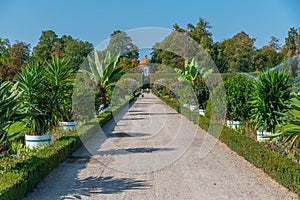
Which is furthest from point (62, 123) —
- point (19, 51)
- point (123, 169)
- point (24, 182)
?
point (19, 51)

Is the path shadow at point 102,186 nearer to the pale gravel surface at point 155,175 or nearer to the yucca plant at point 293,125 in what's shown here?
the pale gravel surface at point 155,175

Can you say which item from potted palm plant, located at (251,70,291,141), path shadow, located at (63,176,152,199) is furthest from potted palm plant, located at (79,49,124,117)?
path shadow, located at (63,176,152,199)

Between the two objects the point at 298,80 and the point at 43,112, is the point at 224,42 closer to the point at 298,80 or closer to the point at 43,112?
the point at 298,80

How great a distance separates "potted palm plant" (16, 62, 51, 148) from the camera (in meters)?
7.65

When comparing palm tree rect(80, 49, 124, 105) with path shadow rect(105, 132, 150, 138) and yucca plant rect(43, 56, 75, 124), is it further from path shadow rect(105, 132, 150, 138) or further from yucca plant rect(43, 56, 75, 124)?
yucca plant rect(43, 56, 75, 124)

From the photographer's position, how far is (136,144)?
9.67 metres

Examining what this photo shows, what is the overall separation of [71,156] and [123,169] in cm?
174

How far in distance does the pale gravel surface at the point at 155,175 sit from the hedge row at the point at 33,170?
0.53ft

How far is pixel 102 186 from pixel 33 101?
327cm

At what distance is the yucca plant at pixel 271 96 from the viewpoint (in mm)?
7977

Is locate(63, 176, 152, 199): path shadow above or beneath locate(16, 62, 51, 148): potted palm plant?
beneath

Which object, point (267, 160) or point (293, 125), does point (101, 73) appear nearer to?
point (267, 160)

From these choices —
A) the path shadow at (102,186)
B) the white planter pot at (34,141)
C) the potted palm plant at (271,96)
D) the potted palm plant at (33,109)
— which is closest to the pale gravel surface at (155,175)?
the path shadow at (102,186)

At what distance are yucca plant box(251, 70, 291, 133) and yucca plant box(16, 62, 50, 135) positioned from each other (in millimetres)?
5022
